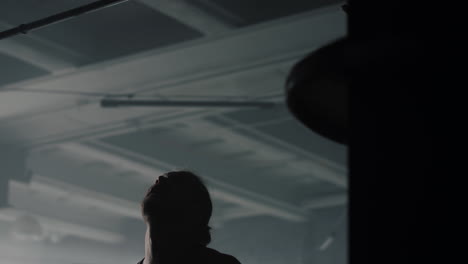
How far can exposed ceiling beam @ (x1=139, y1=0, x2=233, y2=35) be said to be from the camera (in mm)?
5141

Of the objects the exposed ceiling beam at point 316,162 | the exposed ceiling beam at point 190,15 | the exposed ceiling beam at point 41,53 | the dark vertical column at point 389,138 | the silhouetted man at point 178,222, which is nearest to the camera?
the dark vertical column at point 389,138

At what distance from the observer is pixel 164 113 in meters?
7.51

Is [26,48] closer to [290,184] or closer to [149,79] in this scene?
[149,79]

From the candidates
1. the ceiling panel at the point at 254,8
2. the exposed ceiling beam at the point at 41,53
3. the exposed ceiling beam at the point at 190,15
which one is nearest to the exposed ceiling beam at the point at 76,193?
the exposed ceiling beam at the point at 41,53

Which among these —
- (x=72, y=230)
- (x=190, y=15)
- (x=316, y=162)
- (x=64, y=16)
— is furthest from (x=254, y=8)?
(x=72, y=230)

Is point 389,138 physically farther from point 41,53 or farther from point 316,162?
point 316,162

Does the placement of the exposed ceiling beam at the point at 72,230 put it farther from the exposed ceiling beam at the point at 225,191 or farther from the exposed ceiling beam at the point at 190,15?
A: the exposed ceiling beam at the point at 190,15

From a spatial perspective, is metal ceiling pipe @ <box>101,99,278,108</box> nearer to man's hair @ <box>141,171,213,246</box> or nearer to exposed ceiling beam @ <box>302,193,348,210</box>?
man's hair @ <box>141,171,213,246</box>

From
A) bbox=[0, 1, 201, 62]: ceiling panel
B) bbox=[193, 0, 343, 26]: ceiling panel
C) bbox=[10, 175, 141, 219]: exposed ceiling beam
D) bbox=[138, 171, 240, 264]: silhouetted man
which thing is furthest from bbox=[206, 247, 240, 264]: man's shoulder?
bbox=[10, 175, 141, 219]: exposed ceiling beam

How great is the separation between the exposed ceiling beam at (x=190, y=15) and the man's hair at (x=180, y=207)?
3.52 m

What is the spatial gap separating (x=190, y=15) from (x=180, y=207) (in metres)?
3.79

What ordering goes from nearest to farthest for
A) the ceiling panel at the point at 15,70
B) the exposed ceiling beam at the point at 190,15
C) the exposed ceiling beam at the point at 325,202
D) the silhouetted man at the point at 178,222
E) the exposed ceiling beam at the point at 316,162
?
the silhouetted man at the point at 178,222 → the exposed ceiling beam at the point at 190,15 → the ceiling panel at the point at 15,70 → the exposed ceiling beam at the point at 316,162 → the exposed ceiling beam at the point at 325,202

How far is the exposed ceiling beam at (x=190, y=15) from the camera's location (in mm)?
5141

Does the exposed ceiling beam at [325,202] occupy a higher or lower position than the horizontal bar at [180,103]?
lower
